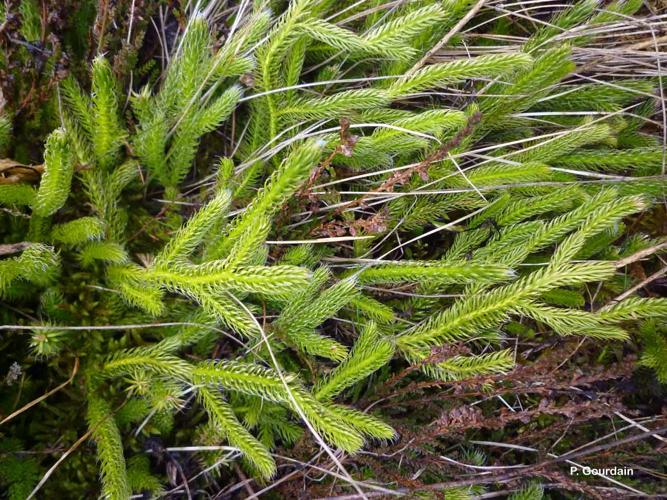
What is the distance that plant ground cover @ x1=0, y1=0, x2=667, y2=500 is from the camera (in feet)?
5.85

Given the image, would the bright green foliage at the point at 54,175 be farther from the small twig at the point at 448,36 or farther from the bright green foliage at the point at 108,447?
the small twig at the point at 448,36

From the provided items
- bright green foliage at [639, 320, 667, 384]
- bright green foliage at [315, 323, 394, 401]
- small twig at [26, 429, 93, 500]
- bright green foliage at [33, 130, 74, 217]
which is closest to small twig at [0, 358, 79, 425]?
small twig at [26, 429, 93, 500]

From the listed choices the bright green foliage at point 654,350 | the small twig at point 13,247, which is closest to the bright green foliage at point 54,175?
the small twig at point 13,247

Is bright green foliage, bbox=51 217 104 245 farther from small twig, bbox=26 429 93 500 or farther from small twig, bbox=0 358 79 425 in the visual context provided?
small twig, bbox=26 429 93 500

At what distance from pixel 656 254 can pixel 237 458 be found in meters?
2.08

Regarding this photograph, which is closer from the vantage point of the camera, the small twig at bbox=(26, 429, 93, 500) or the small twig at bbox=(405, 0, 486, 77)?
the small twig at bbox=(26, 429, 93, 500)

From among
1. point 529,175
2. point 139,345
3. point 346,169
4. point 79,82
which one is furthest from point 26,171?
point 529,175

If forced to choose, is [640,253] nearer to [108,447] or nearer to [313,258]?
[313,258]

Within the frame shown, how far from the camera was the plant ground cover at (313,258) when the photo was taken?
5.85 feet

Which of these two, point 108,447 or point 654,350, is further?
point 654,350

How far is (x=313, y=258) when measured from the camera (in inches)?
80.7

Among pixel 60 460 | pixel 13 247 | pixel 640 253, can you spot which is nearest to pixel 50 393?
pixel 60 460

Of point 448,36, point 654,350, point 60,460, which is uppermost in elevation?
point 448,36

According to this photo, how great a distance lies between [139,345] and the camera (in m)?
2.00
